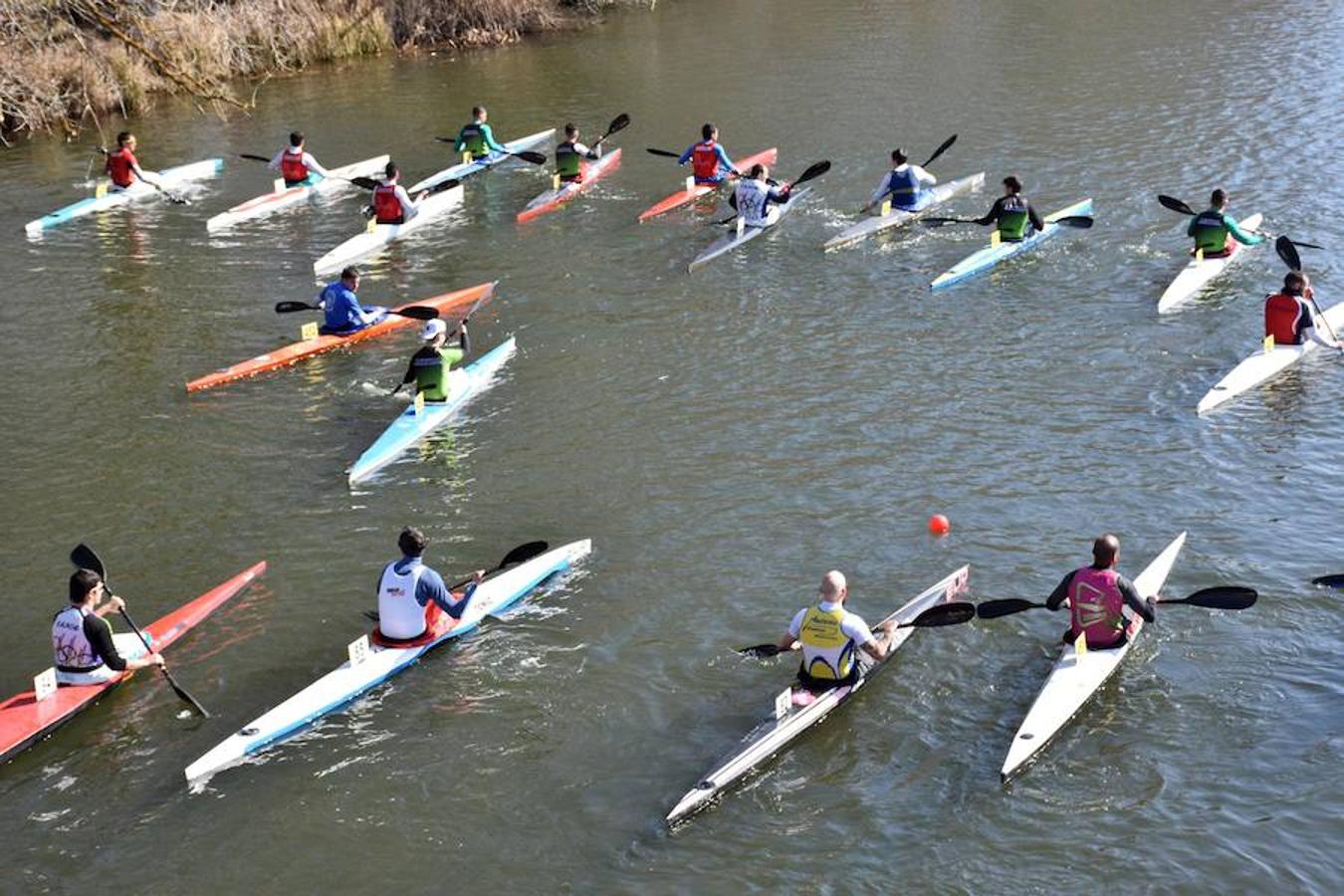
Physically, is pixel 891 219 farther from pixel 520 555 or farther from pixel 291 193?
pixel 520 555

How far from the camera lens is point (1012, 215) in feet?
74.8

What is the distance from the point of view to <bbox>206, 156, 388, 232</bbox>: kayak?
26.9 metres

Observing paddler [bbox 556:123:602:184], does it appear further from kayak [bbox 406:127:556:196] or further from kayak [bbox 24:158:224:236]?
kayak [bbox 24:158:224:236]

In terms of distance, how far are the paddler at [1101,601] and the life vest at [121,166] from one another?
20.9m

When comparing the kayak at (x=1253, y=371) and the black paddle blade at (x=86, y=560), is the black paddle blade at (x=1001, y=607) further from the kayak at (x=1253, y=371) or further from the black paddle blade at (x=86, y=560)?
the black paddle blade at (x=86, y=560)

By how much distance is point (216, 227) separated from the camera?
2659 cm

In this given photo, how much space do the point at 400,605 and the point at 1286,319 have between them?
12.0 metres

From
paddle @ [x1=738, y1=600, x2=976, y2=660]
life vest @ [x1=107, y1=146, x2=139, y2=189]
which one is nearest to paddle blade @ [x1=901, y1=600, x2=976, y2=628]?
paddle @ [x1=738, y1=600, x2=976, y2=660]

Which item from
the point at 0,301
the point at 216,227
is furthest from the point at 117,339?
the point at 216,227

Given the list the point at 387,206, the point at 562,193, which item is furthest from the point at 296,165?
the point at 562,193

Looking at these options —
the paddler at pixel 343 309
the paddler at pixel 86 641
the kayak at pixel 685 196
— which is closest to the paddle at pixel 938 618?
the paddler at pixel 86 641

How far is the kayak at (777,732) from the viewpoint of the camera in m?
11.6

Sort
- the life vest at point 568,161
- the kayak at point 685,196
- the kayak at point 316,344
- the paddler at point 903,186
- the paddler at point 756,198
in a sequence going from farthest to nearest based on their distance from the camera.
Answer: the life vest at point 568,161
the kayak at point 685,196
the paddler at point 903,186
the paddler at point 756,198
the kayak at point 316,344

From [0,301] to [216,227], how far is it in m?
4.24
